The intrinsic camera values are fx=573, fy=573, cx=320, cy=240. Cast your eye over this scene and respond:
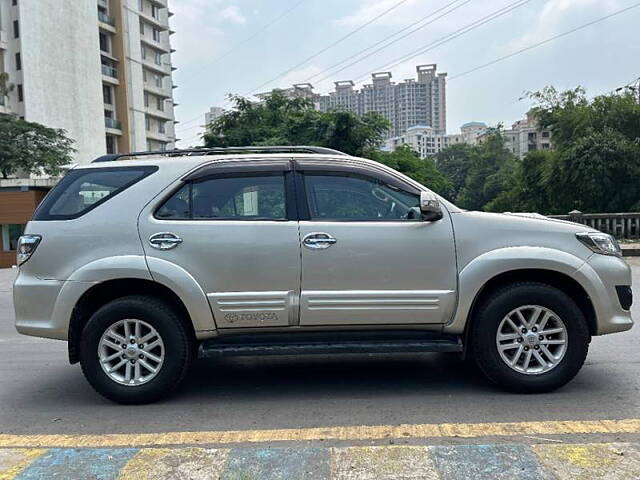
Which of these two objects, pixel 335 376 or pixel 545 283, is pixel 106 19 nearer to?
pixel 335 376

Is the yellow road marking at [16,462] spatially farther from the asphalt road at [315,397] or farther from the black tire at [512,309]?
the black tire at [512,309]

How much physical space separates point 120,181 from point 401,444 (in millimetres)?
2903

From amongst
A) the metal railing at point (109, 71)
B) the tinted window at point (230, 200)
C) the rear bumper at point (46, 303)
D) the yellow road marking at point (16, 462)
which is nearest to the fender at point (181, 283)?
the tinted window at point (230, 200)

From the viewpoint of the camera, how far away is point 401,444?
354cm

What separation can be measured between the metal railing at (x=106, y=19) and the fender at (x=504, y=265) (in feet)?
195

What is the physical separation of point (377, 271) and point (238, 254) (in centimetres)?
106

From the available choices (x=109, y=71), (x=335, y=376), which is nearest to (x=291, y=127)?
(x=335, y=376)

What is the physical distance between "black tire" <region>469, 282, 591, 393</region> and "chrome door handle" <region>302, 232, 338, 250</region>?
1.28 metres

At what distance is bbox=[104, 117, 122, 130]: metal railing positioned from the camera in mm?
56250

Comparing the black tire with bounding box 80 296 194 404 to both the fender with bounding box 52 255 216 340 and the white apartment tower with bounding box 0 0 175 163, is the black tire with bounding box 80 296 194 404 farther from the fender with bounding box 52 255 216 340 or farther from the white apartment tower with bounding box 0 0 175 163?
the white apartment tower with bounding box 0 0 175 163

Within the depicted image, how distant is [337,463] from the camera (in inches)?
130

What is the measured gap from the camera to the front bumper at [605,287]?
14.4ft

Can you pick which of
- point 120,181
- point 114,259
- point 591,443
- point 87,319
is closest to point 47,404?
point 87,319

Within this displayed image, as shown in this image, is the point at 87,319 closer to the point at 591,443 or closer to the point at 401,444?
the point at 401,444
